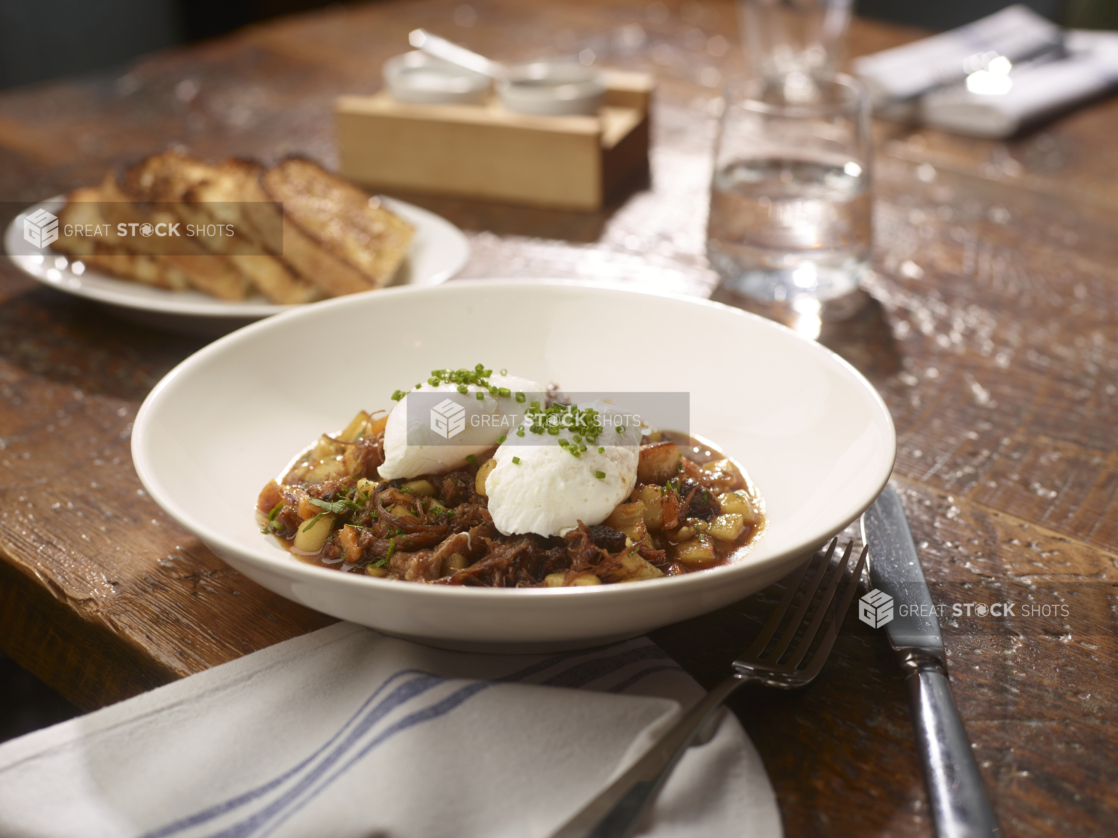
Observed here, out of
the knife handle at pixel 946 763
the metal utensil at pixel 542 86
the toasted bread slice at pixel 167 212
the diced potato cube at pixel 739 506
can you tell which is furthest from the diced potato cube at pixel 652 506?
the metal utensil at pixel 542 86

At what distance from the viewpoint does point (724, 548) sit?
118 cm

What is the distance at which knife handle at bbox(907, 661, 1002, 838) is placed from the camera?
82cm

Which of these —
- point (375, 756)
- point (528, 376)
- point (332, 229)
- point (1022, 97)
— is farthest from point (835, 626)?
point (1022, 97)

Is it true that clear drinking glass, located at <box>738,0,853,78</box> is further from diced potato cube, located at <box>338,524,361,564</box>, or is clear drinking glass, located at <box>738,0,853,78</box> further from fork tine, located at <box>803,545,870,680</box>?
diced potato cube, located at <box>338,524,361,564</box>

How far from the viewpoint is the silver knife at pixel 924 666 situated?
829 millimetres

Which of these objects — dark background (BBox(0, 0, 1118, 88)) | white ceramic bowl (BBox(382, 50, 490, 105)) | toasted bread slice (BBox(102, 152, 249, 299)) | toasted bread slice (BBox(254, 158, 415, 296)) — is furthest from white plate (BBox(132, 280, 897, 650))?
dark background (BBox(0, 0, 1118, 88))

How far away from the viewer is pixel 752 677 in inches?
37.5

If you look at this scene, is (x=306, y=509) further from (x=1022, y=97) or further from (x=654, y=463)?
(x=1022, y=97)

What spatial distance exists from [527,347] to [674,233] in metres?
0.82

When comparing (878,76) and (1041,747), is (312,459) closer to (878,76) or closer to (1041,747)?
(1041,747)

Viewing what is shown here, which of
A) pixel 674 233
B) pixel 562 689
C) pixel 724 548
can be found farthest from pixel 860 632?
pixel 674 233

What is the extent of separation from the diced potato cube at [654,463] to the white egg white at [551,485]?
10 centimetres

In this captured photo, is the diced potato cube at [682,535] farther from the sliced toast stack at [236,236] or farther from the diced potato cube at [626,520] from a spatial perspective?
the sliced toast stack at [236,236]

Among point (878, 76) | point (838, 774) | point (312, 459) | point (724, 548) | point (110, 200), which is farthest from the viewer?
point (878, 76)
